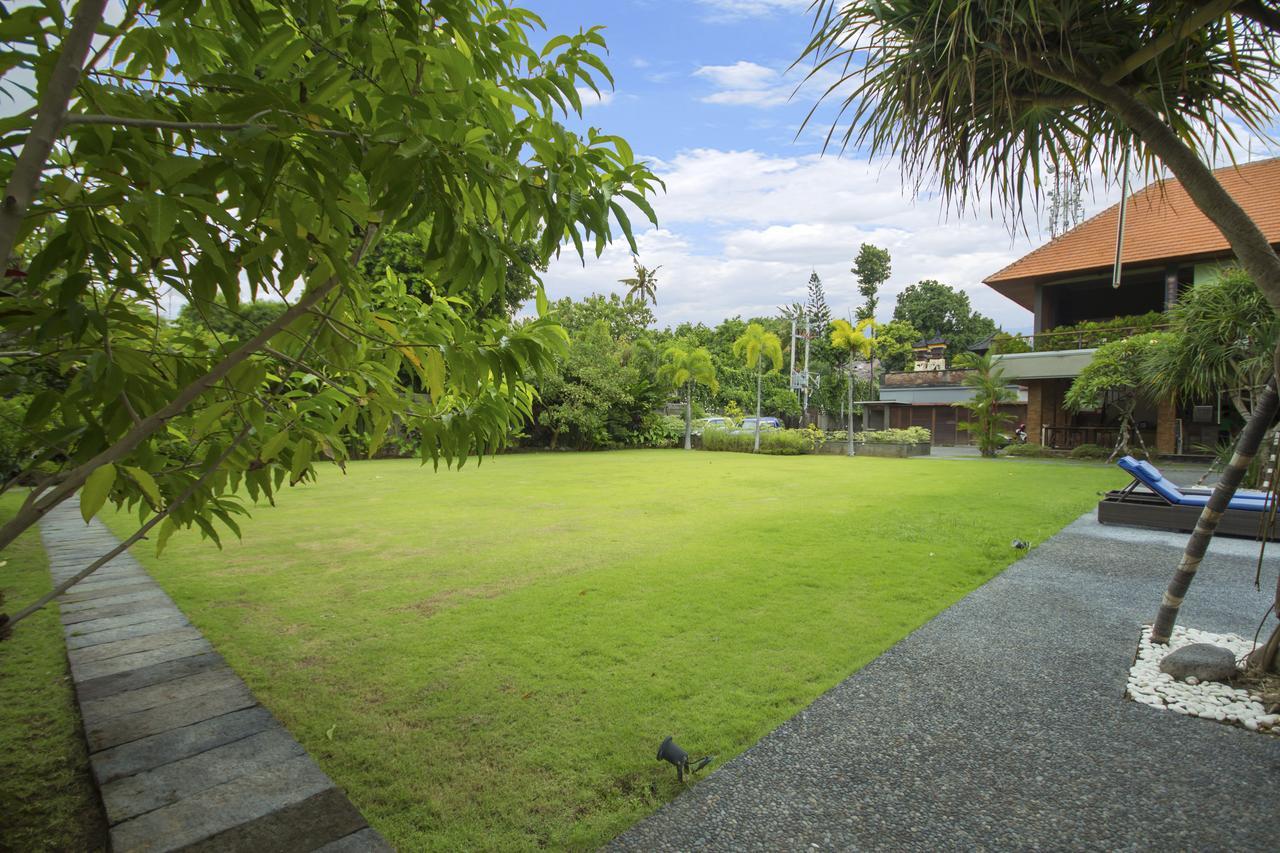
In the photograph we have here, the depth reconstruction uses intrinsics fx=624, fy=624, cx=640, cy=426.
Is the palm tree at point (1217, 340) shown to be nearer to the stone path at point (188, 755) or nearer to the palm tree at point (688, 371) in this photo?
the stone path at point (188, 755)

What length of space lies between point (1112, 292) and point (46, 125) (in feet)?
89.0

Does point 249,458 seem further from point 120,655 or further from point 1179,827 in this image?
point 1179,827

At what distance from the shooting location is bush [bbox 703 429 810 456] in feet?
70.7

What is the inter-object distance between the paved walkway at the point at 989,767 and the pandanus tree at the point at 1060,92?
3.66 ft

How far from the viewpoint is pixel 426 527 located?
7.36 metres

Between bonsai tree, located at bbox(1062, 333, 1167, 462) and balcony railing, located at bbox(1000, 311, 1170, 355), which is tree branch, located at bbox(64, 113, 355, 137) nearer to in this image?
bonsai tree, located at bbox(1062, 333, 1167, 462)

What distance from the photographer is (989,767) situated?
255cm

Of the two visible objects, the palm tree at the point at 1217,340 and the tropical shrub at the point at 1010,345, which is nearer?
the palm tree at the point at 1217,340

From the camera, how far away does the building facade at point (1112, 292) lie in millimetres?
17422

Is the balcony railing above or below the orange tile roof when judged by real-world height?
below

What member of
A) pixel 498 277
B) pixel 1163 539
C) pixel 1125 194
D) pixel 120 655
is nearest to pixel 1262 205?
pixel 1163 539

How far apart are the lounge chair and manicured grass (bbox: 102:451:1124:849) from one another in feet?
2.64

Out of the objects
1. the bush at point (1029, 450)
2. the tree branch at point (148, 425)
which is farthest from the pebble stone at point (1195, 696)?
the bush at point (1029, 450)

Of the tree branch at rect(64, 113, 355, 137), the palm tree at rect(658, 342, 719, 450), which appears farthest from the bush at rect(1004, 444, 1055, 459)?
the tree branch at rect(64, 113, 355, 137)
